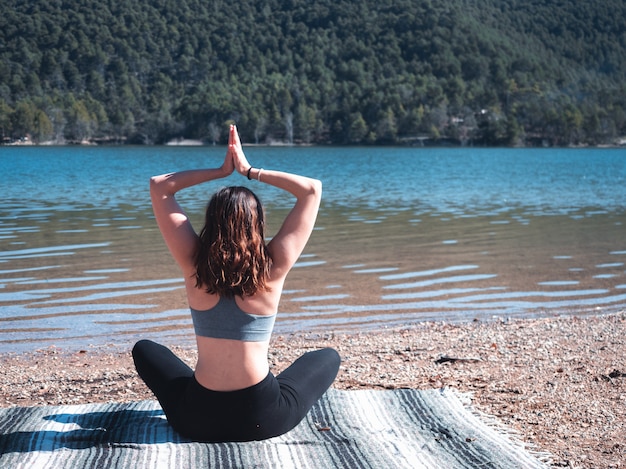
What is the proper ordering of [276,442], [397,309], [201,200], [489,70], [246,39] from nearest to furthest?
[276,442]
[397,309]
[201,200]
[489,70]
[246,39]

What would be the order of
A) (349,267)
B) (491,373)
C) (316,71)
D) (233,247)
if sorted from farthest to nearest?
(316,71) → (349,267) → (491,373) → (233,247)

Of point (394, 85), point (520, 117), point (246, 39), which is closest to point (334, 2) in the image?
point (246, 39)

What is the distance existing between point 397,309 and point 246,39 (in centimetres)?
13493

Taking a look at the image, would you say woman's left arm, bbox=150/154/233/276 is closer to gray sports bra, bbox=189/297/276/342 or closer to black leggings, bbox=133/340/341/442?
gray sports bra, bbox=189/297/276/342

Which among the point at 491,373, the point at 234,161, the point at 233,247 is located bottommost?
the point at 491,373

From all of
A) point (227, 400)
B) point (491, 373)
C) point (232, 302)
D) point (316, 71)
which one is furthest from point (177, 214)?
point (316, 71)

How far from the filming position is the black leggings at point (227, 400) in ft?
11.5

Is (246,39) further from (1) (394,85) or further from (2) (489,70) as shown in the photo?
(2) (489,70)

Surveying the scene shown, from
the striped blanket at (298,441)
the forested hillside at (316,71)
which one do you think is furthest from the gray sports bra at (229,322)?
the forested hillside at (316,71)

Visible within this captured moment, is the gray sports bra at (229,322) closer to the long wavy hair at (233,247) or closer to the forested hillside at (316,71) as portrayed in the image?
the long wavy hair at (233,247)

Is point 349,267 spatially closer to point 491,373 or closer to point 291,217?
point 491,373

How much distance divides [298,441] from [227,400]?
447 millimetres

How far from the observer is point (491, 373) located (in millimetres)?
5465

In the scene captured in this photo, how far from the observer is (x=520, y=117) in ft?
364
